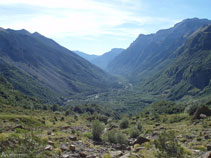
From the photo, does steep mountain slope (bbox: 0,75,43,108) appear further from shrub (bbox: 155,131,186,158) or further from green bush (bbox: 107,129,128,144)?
shrub (bbox: 155,131,186,158)

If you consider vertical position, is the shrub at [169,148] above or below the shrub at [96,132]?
above

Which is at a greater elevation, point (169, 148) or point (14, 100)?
point (169, 148)

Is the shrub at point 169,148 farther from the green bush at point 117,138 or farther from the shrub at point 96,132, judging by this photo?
the shrub at point 96,132

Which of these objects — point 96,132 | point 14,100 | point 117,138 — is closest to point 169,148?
point 117,138

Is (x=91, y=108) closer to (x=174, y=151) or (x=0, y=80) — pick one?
(x=0, y=80)

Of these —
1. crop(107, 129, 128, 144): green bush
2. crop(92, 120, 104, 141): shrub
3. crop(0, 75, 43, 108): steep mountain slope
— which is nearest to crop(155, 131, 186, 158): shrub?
crop(107, 129, 128, 144): green bush

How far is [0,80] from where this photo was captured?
552 feet

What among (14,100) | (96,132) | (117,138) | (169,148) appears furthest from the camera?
(14,100)

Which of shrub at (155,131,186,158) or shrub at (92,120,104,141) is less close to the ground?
shrub at (155,131,186,158)

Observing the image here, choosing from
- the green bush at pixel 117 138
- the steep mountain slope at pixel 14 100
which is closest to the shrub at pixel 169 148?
the green bush at pixel 117 138

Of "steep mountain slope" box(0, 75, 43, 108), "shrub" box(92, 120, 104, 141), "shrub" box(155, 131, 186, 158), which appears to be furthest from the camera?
"steep mountain slope" box(0, 75, 43, 108)

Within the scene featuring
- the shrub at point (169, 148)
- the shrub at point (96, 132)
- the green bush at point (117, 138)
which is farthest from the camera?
the shrub at point (96, 132)

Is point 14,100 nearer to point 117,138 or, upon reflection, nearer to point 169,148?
point 117,138

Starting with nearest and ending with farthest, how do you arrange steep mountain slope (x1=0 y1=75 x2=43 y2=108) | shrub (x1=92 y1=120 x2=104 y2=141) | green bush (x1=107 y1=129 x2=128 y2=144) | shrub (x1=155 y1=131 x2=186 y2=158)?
shrub (x1=155 y1=131 x2=186 y2=158) → green bush (x1=107 y1=129 x2=128 y2=144) → shrub (x1=92 y1=120 x2=104 y2=141) → steep mountain slope (x1=0 y1=75 x2=43 y2=108)
